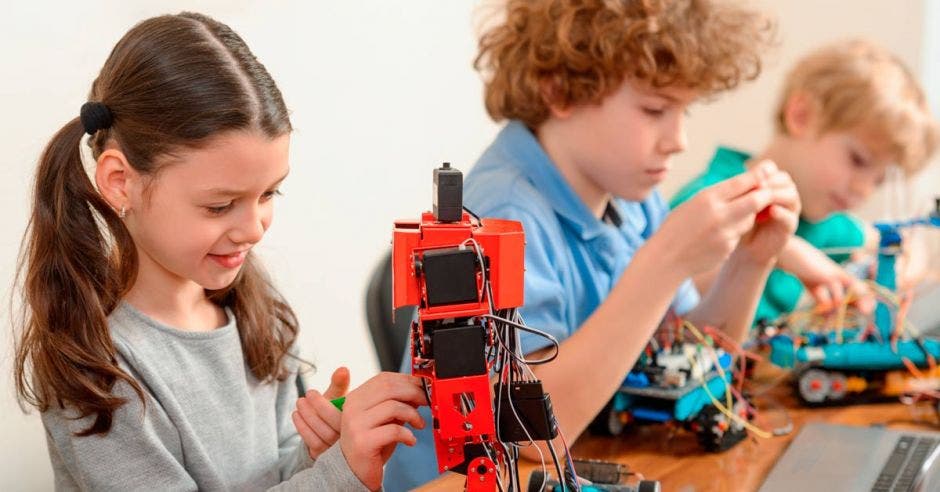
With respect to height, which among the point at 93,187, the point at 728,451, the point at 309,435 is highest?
the point at 93,187

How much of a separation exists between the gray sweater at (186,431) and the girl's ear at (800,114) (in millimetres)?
1367

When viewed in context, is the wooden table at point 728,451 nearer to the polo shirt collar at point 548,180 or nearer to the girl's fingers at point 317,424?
the girl's fingers at point 317,424

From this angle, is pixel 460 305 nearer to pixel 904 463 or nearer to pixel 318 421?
pixel 318 421

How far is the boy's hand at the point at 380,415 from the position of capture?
0.95 meters

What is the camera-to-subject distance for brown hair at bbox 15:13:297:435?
38.9 inches

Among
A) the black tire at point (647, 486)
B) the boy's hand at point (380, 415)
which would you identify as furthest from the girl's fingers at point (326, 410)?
the black tire at point (647, 486)

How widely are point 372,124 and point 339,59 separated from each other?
155 mm

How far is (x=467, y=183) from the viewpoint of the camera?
1.46 metres

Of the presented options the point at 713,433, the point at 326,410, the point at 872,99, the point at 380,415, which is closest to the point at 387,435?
the point at 380,415

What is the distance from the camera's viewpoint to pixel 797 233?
2.25 metres

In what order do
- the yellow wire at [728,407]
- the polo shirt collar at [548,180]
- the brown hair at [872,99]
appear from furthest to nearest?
the brown hair at [872,99] < the polo shirt collar at [548,180] < the yellow wire at [728,407]

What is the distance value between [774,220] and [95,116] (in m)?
1.00

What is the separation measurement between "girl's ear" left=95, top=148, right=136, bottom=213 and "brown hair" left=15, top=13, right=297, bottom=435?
1cm

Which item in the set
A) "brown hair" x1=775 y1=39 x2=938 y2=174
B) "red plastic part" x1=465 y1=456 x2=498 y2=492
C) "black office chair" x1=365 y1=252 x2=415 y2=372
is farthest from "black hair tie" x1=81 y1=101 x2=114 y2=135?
"brown hair" x1=775 y1=39 x2=938 y2=174
